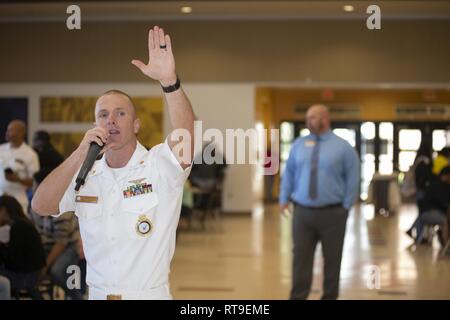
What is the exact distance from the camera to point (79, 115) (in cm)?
1756

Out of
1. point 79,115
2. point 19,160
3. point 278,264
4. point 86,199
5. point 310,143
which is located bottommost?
point 278,264

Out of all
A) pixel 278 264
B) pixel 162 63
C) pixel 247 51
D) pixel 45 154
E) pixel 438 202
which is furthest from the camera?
pixel 247 51

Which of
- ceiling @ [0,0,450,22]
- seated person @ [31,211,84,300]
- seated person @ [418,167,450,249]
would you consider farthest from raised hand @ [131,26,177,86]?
ceiling @ [0,0,450,22]

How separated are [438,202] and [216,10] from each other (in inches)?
259

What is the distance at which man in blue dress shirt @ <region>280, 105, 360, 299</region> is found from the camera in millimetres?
7184

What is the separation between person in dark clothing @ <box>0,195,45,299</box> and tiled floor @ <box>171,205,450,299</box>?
6.20 feet

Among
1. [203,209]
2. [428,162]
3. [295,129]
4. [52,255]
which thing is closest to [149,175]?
[52,255]

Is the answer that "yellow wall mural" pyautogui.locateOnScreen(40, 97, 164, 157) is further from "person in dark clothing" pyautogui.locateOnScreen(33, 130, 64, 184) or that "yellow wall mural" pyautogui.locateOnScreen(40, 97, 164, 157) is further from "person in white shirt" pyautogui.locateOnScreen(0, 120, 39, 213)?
"person in white shirt" pyautogui.locateOnScreen(0, 120, 39, 213)

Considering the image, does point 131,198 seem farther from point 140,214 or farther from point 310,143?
point 310,143

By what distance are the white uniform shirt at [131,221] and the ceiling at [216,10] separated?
10780 millimetres

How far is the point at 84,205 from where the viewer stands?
3146mm

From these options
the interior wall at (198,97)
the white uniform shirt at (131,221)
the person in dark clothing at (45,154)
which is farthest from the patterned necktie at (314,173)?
the interior wall at (198,97)

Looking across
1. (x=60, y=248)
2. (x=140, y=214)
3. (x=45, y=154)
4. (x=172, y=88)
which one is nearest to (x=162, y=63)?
(x=172, y=88)
